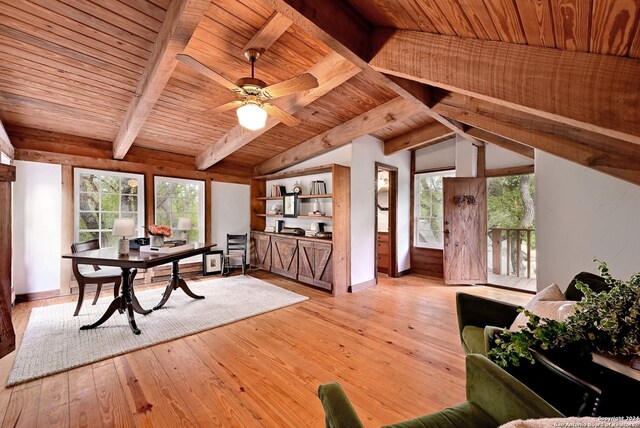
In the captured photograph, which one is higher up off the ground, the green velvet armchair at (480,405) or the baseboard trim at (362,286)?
the green velvet armchair at (480,405)

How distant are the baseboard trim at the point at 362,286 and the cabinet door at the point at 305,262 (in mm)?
698

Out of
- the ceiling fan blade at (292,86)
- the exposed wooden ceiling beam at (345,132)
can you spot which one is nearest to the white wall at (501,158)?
the exposed wooden ceiling beam at (345,132)

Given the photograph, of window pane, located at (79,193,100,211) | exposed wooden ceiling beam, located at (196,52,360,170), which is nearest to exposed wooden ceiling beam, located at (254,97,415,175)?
exposed wooden ceiling beam, located at (196,52,360,170)

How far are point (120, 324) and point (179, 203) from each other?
8.45ft

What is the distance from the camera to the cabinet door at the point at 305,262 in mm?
4357

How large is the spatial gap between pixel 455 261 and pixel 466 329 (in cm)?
312

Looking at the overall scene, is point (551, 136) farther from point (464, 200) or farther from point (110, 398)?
point (110, 398)

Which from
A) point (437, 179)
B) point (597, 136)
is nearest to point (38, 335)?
point (597, 136)

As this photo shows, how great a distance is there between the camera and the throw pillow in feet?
3.99

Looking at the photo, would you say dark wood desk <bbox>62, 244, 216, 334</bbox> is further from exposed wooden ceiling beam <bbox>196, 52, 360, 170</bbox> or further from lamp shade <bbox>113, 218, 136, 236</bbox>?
exposed wooden ceiling beam <bbox>196, 52, 360, 170</bbox>

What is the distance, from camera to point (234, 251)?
561 cm

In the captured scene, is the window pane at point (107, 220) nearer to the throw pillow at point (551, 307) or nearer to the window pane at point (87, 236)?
the window pane at point (87, 236)

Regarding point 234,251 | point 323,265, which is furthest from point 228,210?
point 323,265

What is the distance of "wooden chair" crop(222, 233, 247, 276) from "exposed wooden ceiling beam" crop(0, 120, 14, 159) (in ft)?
10.1
